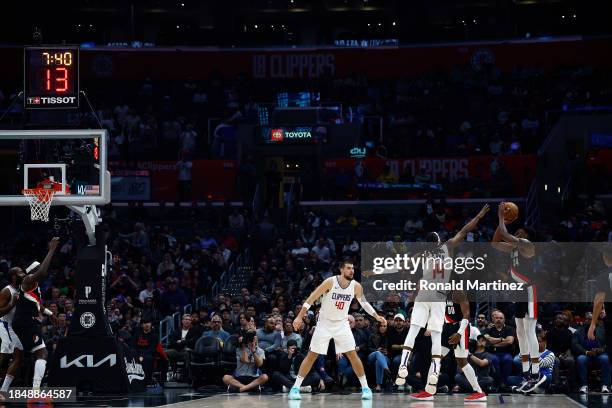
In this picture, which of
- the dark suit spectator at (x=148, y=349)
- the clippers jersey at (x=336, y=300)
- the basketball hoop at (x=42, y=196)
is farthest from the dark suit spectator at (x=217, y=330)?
the clippers jersey at (x=336, y=300)

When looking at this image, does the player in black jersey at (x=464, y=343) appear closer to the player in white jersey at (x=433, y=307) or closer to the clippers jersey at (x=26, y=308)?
the player in white jersey at (x=433, y=307)

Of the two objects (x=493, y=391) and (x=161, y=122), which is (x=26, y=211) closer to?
(x=161, y=122)

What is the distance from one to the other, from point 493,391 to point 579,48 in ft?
77.6

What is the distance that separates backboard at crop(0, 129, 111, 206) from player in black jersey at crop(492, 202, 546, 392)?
759cm

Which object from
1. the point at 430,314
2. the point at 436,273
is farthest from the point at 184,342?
the point at 436,273

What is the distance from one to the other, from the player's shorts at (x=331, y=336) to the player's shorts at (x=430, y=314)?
3.81 ft

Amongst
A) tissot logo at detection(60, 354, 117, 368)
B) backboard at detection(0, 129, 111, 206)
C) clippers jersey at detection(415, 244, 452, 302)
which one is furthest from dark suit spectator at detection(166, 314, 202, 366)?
clippers jersey at detection(415, 244, 452, 302)

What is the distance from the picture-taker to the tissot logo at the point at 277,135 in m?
37.4

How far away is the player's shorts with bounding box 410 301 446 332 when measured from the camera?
18.4 metres

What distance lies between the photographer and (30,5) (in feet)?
152

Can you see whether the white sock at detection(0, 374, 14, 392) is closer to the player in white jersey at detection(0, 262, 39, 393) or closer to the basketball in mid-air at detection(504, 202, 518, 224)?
the player in white jersey at detection(0, 262, 39, 393)

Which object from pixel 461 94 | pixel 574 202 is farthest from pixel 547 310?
pixel 461 94

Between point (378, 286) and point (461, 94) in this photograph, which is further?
point (461, 94)

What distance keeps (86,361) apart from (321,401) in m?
5.53
